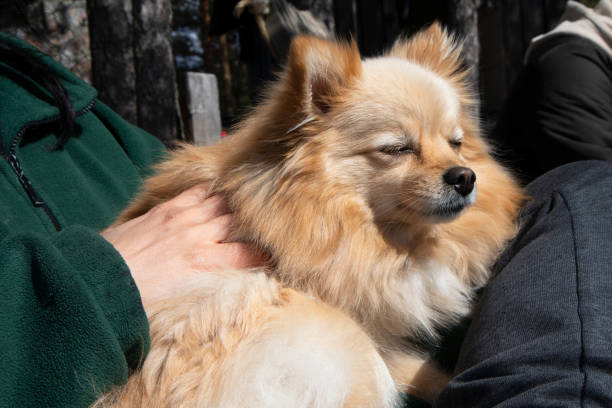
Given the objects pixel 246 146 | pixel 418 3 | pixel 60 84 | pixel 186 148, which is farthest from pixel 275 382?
pixel 418 3

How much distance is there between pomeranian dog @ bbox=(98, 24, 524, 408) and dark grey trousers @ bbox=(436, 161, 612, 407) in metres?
0.32

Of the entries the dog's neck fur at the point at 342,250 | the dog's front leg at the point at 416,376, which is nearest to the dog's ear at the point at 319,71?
the dog's neck fur at the point at 342,250

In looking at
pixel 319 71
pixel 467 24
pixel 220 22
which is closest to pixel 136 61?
pixel 319 71

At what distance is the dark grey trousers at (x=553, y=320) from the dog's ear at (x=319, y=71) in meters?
0.86

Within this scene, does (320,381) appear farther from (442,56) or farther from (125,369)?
(442,56)

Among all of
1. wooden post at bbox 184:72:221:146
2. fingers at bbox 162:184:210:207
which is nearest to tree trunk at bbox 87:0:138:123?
wooden post at bbox 184:72:221:146

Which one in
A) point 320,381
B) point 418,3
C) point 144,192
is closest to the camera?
point 320,381

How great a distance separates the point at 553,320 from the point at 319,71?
1.11 m

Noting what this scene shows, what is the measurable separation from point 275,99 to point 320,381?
103 cm

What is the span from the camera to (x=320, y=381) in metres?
1.31

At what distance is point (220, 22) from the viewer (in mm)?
6652

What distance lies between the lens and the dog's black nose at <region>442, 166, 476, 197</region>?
1.67 m

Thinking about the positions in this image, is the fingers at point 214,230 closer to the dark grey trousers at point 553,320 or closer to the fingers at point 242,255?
the fingers at point 242,255

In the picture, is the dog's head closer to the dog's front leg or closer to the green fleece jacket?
the dog's front leg
